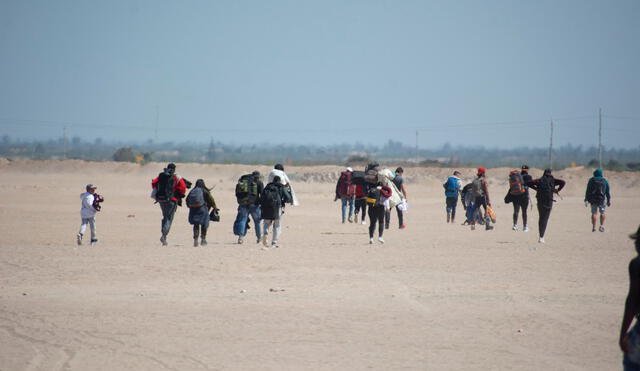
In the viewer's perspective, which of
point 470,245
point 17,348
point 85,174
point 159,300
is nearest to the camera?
point 17,348

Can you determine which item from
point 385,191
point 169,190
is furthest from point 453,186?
point 169,190

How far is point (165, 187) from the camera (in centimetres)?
1941

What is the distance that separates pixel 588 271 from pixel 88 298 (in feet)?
29.8

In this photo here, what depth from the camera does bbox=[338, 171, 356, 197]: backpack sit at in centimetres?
2748

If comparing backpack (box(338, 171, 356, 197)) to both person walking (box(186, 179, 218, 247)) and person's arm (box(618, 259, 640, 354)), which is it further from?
person's arm (box(618, 259, 640, 354))

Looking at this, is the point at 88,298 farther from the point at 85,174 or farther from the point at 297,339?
the point at 85,174

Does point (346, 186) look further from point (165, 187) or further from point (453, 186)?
point (165, 187)

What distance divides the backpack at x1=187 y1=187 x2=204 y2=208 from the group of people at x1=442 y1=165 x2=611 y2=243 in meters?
7.62

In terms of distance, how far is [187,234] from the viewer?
24562mm

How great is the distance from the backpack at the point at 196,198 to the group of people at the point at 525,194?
7624 millimetres

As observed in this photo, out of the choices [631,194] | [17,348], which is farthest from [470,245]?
[631,194]

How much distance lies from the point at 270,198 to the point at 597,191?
968 cm

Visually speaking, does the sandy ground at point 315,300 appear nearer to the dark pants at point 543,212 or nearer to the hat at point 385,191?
the dark pants at point 543,212

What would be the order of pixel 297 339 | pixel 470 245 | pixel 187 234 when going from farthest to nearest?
pixel 187 234 < pixel 470 245 < pixel 297 339
